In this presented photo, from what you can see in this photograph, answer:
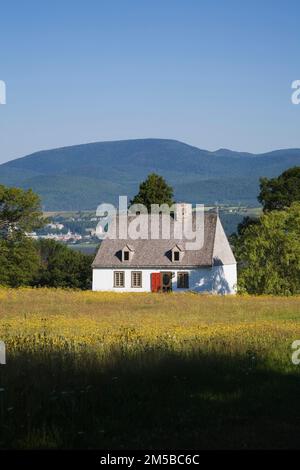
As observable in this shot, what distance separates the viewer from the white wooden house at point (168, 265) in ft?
220

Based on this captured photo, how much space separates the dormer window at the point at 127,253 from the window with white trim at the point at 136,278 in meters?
1.29

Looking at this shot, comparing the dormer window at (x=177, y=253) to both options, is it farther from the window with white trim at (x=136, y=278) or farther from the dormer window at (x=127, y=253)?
the dormer window at (x=127, y=253)

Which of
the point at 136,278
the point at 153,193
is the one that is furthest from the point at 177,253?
the point at 153,193

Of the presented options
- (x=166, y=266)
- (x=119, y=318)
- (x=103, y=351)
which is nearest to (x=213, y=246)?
(x=166, y=266)

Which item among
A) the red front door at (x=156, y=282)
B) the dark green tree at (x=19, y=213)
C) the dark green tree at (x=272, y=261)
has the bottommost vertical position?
the red front door at (x=156, y=282)

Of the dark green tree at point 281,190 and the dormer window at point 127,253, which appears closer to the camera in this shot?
the dormer window at point 127,253

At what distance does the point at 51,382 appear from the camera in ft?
42.1

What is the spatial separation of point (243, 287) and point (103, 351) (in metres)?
47.0

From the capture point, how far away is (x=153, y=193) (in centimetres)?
7519

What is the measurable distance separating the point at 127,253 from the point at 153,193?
8462mm

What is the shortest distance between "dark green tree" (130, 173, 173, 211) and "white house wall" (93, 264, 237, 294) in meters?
8.83

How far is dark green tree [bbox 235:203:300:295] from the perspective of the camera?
60750 millimetres

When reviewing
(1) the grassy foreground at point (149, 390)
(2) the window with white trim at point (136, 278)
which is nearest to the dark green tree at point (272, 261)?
(2) the window with white trim at point (136, 278)

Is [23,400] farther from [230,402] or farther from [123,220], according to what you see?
[123,220]
